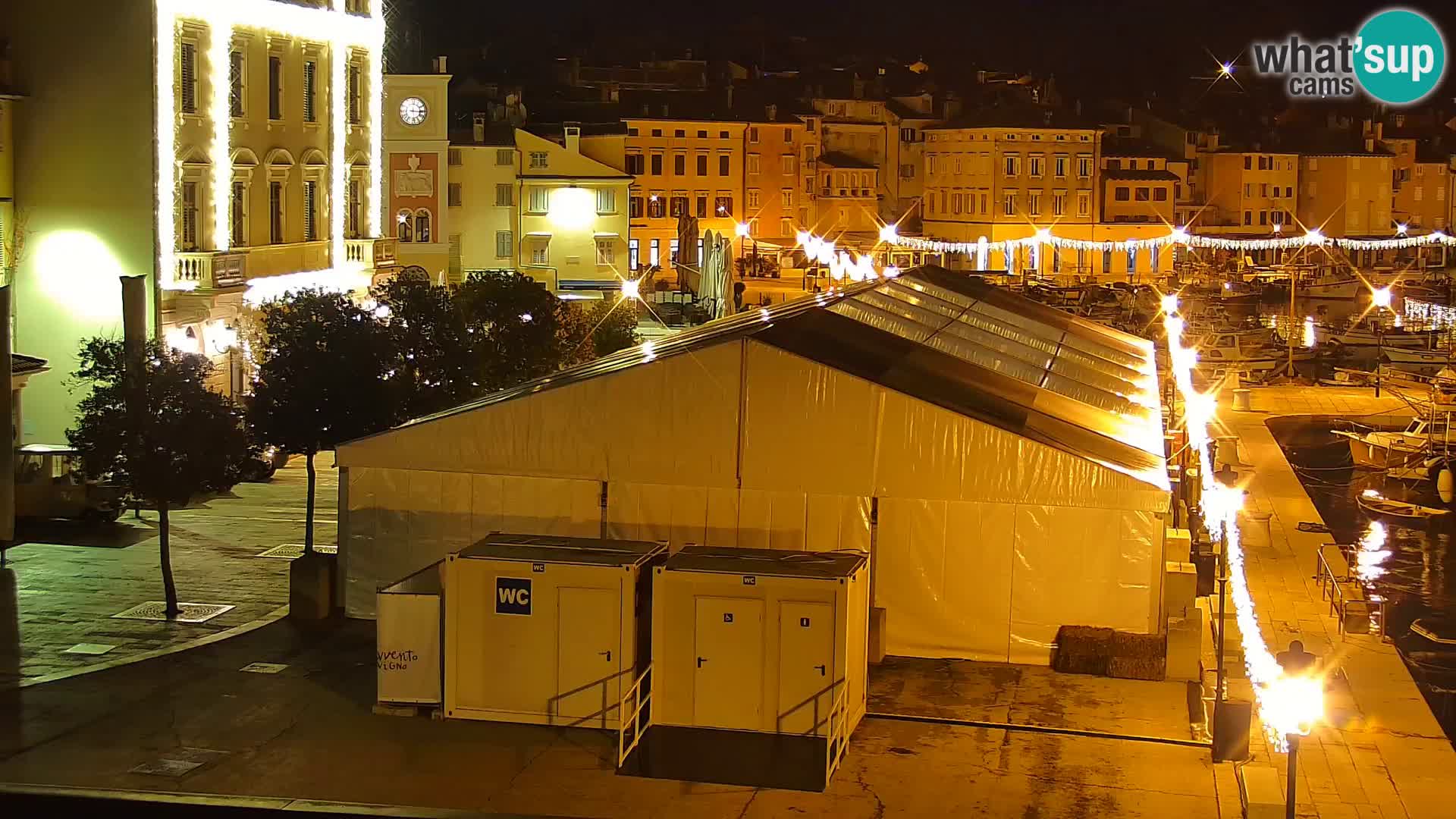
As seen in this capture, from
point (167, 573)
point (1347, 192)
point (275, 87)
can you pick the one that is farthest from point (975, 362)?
point (1347, 192)

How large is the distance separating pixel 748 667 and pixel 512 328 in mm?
16916

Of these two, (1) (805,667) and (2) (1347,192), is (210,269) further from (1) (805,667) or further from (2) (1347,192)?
(2) (1347,192)

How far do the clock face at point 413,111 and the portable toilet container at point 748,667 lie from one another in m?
46.4

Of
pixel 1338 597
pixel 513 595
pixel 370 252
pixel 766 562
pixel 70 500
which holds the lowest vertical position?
pixel 1338 597

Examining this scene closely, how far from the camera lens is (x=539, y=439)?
18328mm

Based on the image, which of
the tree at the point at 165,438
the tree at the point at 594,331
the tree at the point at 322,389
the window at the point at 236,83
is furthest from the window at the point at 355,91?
the tree at the point at 165,438

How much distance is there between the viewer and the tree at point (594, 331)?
33.4 m

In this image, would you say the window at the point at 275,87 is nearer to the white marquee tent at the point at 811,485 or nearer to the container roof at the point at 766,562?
the white marquee tent at the point at 811,485

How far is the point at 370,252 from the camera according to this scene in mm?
42250

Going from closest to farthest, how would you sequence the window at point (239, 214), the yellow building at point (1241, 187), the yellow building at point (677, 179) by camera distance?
the window at point (239, 214), the yellow building at point (677, 179), the yellow building at point (1241, 187)

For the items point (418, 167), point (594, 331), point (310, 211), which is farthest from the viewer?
point (418, 167)

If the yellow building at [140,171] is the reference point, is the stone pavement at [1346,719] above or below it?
below

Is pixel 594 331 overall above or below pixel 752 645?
above

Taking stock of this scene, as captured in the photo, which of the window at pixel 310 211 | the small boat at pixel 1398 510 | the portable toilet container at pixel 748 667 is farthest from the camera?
the window at pixel 310 211
